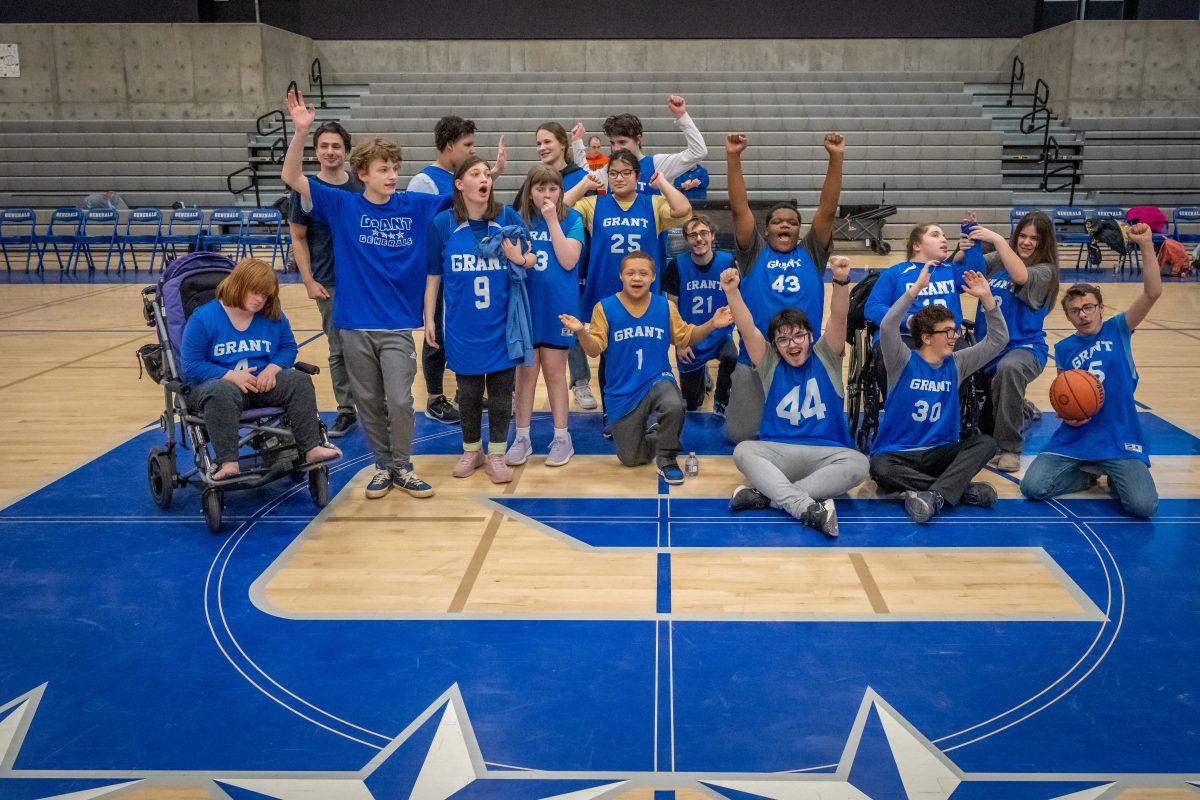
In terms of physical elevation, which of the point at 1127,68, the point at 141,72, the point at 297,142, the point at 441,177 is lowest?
the point at 441,177

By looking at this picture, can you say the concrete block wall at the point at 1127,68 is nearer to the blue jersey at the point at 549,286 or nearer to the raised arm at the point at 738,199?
the raised arm at the point at 738,199

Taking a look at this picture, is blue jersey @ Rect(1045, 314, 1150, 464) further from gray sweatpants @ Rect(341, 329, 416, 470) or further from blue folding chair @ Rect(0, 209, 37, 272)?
blue folding chair @ Rect(0, 209, 37, 272)

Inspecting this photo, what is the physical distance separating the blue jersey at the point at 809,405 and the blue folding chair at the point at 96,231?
11487 mm

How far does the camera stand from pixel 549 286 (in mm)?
5238

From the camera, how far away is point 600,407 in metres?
6.60

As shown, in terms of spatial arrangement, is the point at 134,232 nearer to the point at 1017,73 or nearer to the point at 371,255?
the point at 371,255

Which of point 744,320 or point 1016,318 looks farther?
point 1016,318

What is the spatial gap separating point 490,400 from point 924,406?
2123mm

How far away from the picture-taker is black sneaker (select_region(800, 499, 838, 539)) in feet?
14.2

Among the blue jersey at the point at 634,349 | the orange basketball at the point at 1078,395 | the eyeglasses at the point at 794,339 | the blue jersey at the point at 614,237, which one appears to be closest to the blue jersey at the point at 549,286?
the blue jersey at the point at 634,349

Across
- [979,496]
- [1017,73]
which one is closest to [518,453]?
[979,496]

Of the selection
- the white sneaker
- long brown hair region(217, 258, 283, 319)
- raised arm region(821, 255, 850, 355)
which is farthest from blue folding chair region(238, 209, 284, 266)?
raised arm region(821, 255, 850, 355)

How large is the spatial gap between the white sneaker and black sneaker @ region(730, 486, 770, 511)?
1.27 meters

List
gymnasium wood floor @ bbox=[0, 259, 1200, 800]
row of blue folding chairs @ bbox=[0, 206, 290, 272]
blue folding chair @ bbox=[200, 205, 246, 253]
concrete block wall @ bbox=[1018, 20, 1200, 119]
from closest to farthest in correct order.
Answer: gymnasium wood floor @ bbox=[0, 259, 1200, 800] < blue folding chair @ bbox=[200, 205, 246, 253] < row of blue folding chairs @ bbox=[0, 206, 290, 272] < concrete block wall @ bbox=[1018, 20, 1200, 119]
